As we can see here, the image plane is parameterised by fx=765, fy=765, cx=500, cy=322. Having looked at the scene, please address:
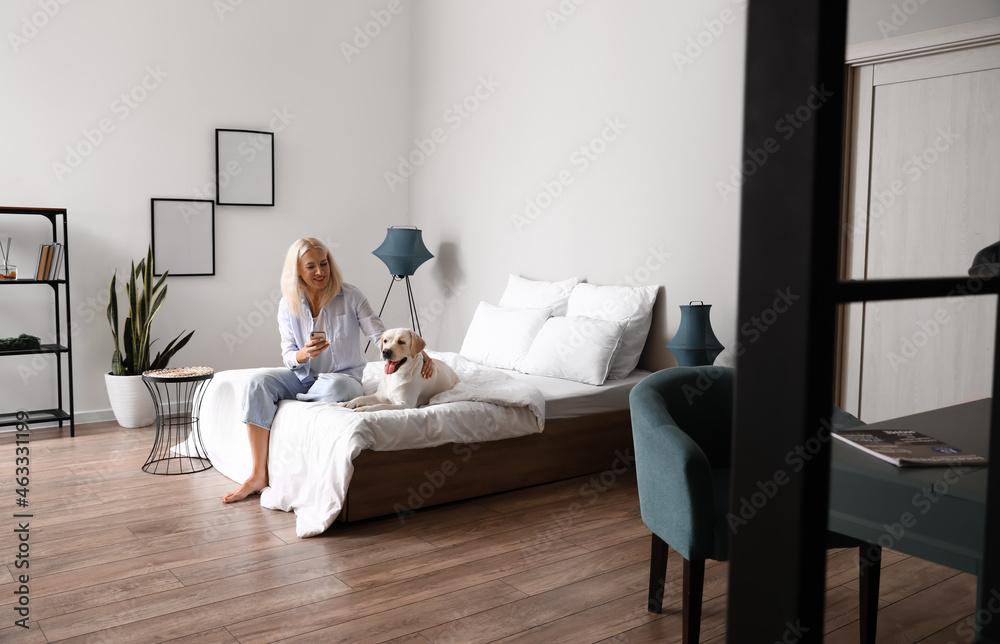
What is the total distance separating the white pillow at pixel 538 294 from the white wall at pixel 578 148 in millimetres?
127

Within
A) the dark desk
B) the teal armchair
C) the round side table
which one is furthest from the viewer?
the round side table

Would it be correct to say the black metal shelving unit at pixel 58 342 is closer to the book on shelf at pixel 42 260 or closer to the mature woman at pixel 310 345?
the book on shelf at pixel 42 260

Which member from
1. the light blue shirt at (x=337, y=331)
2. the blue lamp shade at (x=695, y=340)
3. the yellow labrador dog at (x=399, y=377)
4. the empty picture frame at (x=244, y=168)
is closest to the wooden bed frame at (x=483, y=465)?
the yellow labrador dog at (x=399, y=377)

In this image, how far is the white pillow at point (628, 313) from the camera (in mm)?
4367

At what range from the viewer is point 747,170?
0.41 m

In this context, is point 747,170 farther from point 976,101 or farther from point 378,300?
point 378,300

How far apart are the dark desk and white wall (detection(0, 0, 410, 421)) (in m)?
5.05

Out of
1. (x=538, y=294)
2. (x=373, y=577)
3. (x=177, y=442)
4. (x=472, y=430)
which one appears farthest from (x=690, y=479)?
(x=177, y=442)

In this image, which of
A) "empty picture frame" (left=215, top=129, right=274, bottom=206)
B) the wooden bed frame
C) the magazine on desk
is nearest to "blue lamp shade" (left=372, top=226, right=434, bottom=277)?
"empty picture frame" (left=215, top=129, right=274, bottom=206)

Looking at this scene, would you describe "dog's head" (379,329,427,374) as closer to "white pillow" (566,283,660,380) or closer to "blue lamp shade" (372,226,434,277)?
"white pillow" (566,283,660,380)

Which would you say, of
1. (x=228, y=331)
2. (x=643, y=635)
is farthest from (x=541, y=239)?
(x=643, y=635)

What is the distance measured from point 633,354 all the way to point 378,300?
2630mm

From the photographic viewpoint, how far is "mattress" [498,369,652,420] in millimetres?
3971

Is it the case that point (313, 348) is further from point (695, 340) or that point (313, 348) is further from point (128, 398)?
point (128, 398)
